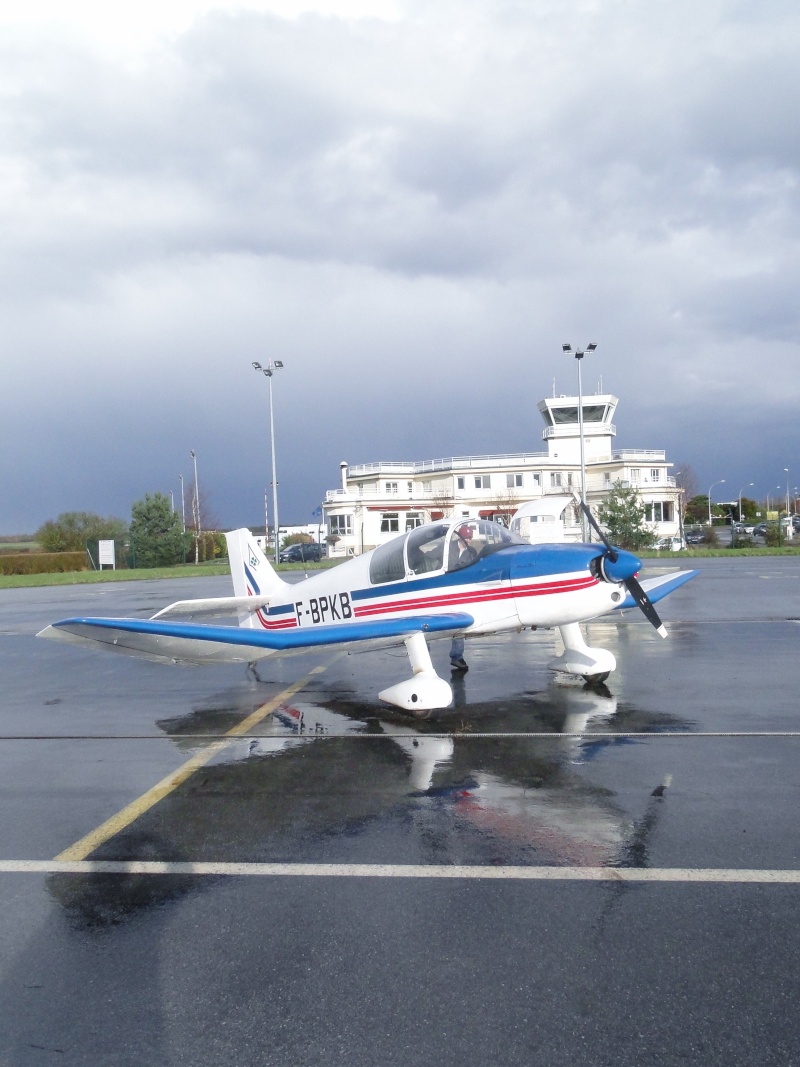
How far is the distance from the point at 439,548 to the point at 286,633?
2.07 metres

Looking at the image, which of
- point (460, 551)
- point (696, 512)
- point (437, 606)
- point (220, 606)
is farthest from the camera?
point (696, 512)

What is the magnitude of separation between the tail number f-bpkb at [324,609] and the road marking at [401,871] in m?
5.42

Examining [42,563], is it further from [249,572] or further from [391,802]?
[391,802]

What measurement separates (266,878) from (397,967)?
126 cm

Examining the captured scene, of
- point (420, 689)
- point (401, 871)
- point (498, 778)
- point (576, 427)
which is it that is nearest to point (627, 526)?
point (576, 427)

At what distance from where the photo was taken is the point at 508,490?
77312 mm

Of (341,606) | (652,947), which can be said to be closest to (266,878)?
(652,947)

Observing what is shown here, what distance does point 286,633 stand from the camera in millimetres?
8703

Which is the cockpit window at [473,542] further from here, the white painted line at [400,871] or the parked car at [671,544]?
the parked car at [671,544]

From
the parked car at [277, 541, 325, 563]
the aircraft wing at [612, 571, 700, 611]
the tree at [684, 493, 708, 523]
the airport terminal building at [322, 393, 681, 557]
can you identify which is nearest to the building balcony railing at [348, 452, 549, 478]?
the airport terminal building at [322, 393, 681, 557]

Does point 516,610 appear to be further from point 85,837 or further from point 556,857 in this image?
point 85,837

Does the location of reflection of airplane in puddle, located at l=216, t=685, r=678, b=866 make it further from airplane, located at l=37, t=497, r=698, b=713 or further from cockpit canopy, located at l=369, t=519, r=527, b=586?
cockpit canopy, located at l=369, t=519, r=527, b=586

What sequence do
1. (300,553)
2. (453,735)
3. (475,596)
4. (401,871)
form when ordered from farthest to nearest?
1. (300,553)
2. (475,596)
3. (453,735)
4. (401,871)

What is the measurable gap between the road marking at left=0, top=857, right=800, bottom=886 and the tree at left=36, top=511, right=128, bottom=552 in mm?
62737
